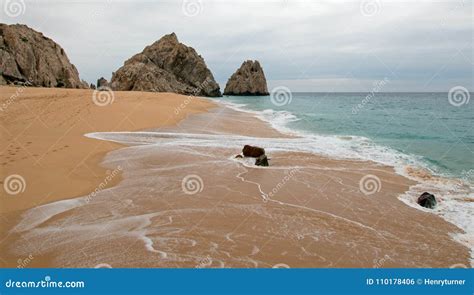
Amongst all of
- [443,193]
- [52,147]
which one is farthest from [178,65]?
[443,193]

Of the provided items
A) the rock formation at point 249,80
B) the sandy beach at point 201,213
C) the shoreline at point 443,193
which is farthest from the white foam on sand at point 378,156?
the rock formation at point 249,80

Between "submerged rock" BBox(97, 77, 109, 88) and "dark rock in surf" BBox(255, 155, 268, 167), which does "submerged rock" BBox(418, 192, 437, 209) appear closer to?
"dark rock in surf" BBox(255, 155, 268, 167)

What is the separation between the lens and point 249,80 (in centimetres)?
13800

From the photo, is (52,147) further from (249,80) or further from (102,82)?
(249,80)

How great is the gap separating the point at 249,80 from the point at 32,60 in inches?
3913

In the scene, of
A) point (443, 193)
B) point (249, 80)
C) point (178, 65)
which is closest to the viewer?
point (443, 193)

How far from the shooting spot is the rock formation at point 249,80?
13800 cm

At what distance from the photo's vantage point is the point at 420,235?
19.3ft

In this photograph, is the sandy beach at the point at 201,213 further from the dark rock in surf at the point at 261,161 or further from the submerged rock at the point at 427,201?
the submerged rock at the point at 427,201

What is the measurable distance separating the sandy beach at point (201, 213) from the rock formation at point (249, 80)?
129 m

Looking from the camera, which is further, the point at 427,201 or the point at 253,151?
the point at 253,151
